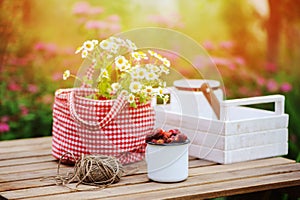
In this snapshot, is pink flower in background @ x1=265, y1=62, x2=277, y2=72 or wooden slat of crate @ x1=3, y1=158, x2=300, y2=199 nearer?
wooden slat of crate @ x1=3, y1=158, x2=300, y2=199

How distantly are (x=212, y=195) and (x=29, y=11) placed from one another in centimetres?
258

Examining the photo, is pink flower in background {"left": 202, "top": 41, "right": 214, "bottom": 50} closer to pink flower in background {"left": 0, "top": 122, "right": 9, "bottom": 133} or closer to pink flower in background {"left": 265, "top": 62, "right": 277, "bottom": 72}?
pink flower in background {"left": 265, "top": 62, "right": 277, "bottom": 72}

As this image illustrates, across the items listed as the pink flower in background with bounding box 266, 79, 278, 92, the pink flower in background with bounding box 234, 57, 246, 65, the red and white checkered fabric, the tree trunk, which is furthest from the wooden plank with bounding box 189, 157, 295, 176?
the tree trunk

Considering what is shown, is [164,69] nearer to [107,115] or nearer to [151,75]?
[151,75]

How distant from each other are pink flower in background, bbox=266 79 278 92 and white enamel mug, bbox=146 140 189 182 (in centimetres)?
244

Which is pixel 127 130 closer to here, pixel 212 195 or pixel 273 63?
pixel 212 195

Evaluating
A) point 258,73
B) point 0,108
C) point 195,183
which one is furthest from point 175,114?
point 258,73

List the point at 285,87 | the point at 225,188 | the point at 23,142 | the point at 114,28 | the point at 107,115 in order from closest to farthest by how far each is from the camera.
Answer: the point at 225,188
the point at 107,115
the point at 23,142
the point at 114,28
the point at 285,87

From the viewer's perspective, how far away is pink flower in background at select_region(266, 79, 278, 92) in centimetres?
452

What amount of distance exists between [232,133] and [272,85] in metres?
2.25

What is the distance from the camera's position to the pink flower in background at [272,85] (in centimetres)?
452

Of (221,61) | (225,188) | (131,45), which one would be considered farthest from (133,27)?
(225,188)

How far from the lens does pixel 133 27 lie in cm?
462

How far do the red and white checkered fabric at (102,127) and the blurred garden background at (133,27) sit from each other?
141cm
